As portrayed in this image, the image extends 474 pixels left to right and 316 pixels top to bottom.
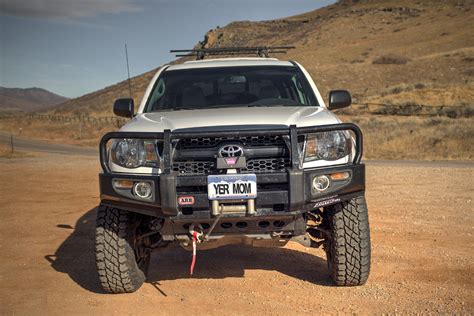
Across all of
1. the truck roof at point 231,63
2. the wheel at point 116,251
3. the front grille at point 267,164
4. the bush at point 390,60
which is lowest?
the wheel at point 116,251

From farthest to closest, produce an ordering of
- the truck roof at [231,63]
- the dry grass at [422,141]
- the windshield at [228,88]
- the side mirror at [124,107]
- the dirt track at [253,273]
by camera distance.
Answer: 1. the dry grass at [422,141]
2. the truck roof at [231,63]
3. the windshield at [228,88]
4. the side mirror at [124,107]
5. the dirt track at [253,273]

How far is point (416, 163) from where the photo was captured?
1762 centimetres

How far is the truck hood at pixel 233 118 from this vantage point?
461 centimetres

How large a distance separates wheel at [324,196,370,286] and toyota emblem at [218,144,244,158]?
1041mm

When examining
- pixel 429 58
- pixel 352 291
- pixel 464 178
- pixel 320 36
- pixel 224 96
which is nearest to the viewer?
pixel 352 291

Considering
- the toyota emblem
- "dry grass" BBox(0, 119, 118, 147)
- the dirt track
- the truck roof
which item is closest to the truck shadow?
the dirt track

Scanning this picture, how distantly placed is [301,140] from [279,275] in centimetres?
156

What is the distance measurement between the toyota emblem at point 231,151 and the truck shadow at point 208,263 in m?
1.57

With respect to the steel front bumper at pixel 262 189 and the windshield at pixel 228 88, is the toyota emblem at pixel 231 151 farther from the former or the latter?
the windshield at pixel 228 88

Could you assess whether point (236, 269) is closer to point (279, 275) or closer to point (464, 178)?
point (279, 275)

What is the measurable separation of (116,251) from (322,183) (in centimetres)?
173

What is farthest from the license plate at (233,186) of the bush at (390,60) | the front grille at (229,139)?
the bush at (390,60)

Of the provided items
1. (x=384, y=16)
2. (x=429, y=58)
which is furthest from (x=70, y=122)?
(x=384, y=16)

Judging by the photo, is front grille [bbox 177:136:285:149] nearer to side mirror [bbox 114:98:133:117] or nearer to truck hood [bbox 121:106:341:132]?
truck hood [bbox 121:106:341:132]
